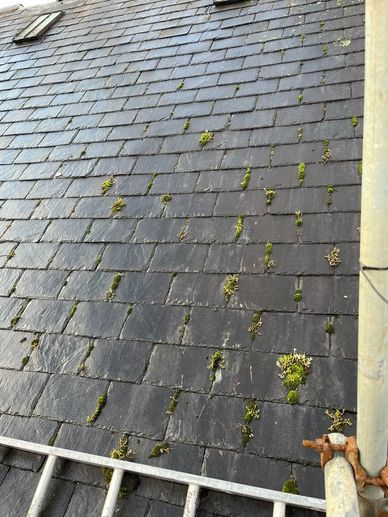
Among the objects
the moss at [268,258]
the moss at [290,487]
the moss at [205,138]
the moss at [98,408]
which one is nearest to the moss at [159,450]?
the moss at [98,408]

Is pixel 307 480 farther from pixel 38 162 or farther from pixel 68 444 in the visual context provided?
pixel 38 162

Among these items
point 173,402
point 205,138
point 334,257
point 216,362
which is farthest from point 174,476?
point 205,138

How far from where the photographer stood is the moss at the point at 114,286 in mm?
3009

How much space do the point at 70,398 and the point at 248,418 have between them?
1144 millimetres

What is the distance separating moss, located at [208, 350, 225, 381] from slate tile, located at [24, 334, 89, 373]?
90 cm

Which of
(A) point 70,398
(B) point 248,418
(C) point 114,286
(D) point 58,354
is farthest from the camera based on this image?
(C) point 114,286

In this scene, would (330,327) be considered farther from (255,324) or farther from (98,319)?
(98,319)

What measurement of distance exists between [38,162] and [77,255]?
Answer: 1.68 metres

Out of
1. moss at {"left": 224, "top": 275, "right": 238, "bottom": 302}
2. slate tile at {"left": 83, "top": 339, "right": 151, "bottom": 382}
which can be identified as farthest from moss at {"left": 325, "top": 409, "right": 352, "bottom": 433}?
slate tile at {"left": 83, "top": 339, "right": 151, "bottom": 382}

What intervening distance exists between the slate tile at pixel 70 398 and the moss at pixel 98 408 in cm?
2

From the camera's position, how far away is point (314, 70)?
4.01m

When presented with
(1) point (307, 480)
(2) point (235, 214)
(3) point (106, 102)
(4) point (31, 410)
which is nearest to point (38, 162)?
(3) point (106, 102)

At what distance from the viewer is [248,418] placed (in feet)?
7.16

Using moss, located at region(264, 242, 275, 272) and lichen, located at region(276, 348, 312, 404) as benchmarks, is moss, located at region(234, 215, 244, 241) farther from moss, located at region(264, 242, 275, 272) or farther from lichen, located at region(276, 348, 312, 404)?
lichen, located at region(276, 348, 312, 404)
